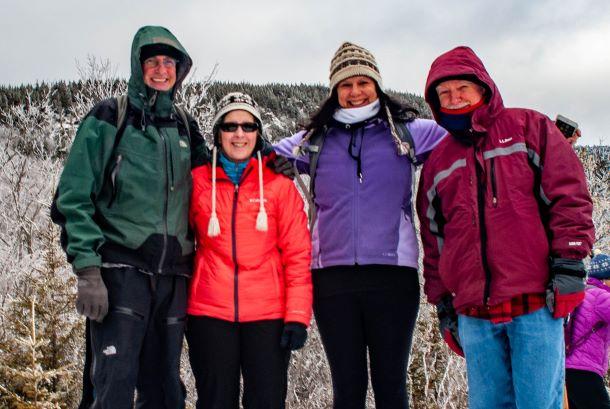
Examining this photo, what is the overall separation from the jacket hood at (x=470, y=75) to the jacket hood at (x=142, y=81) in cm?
142

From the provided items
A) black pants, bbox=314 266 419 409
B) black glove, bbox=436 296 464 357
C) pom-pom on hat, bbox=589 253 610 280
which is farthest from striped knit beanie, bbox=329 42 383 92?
pom-pom on hat, bbox=589 253 610 280

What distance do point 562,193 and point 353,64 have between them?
4.43ft

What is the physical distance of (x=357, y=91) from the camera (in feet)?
10.2

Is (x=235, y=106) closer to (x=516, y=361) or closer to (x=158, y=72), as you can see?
(x=158, y=72)

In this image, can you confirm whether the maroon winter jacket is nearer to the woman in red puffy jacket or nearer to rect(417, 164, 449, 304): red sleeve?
rect(417, 164, 449, 304): red sleeve

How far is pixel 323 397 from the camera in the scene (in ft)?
36.3

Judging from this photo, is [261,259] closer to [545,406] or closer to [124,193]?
[124,193]

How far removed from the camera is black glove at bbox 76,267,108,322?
257 centimetres

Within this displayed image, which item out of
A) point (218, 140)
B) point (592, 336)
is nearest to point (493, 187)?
point (218, 140)

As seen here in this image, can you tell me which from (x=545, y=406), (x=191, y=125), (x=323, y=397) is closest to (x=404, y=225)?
(x=545, y=406)

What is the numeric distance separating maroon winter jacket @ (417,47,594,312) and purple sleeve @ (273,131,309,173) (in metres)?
0.84

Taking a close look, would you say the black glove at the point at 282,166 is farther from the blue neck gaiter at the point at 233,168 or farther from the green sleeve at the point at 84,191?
the green sleeve at the point at 84,191

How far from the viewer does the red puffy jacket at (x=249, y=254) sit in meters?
2.81

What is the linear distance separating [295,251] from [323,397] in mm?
8924
